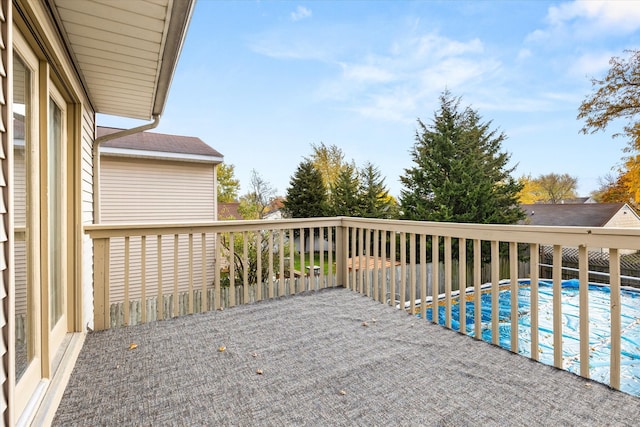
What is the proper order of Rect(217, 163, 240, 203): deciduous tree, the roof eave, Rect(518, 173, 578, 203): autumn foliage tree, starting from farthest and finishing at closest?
Rect(518, 173, 578, 203): autumn foliage tree → Rect(217, 163, 240, 203): deciduous tree → the roof eave

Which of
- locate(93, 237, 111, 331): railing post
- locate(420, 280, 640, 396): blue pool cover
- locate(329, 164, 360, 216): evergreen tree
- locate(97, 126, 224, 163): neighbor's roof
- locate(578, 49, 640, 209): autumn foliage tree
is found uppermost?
locate(578, 49, 640, 209): autumn foliage tree

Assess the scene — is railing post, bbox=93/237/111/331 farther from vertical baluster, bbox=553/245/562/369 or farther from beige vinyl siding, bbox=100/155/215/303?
beige vinyl siding, bbox=100/155/215/303

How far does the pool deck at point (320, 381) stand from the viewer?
1609 mm

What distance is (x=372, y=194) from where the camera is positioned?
16203 mm

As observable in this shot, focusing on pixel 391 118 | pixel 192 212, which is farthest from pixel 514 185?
pixel 192 212

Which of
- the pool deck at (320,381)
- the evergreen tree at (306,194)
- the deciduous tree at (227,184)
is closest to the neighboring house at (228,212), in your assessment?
the deciduous tree at (227,184)

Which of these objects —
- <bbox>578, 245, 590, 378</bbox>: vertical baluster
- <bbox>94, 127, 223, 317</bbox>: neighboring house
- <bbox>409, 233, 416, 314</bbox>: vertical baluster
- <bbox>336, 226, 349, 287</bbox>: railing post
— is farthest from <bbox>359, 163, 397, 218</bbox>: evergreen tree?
<bbox>578, 245, 590, 378</bbox>: vertical baluster

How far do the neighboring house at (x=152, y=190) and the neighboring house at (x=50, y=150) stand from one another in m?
4.86

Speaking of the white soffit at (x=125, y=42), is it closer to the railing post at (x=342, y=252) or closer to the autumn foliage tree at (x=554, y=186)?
the railing post at (x=342, y=252)

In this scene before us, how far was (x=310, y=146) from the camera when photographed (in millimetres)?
18906

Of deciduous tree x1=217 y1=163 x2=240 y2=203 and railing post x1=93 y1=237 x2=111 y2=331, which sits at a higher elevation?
deciduous tree x1=217 y1=163 x2=240 y2=203

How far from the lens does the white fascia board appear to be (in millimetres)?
7125

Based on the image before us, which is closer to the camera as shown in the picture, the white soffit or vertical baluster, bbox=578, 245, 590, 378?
the white soffit

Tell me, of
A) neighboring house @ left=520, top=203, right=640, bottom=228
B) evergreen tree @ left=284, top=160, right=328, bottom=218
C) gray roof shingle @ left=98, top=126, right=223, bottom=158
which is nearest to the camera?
gray roof shingle @ left=98, top=126, right=223, bottom=158
